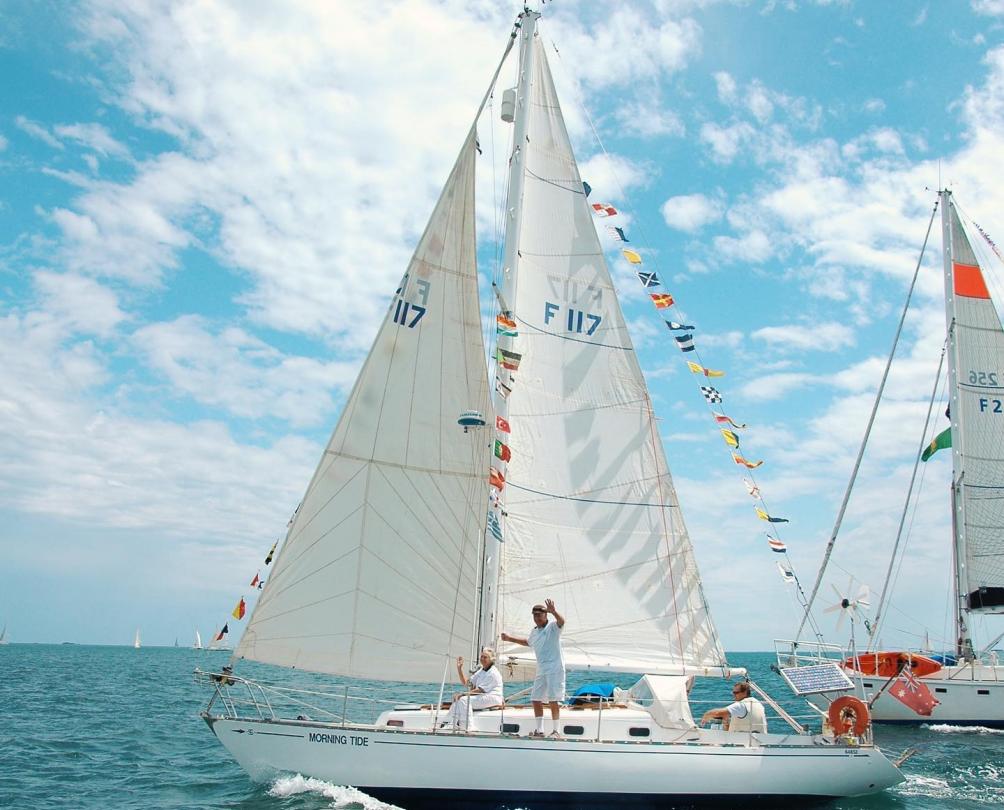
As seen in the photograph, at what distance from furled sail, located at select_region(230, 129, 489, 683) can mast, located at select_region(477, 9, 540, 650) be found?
250mm

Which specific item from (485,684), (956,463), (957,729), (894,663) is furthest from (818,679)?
(956,463)

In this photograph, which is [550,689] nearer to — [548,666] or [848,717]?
[548,666]

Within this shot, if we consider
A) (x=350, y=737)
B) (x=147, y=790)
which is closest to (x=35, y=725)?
(x=147, y=790)

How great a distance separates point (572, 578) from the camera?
13938mm

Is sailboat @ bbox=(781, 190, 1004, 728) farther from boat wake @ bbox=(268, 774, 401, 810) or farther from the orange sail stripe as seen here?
boat wake @ bbox=(268, 774, 401, 810)

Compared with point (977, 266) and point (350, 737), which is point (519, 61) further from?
point (977, 266)

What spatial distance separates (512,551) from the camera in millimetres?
13766

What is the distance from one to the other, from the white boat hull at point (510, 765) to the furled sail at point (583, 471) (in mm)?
2291

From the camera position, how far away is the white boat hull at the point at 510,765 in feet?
36.2

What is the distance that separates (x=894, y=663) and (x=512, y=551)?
19165 millimetres

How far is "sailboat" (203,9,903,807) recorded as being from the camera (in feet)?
37.2

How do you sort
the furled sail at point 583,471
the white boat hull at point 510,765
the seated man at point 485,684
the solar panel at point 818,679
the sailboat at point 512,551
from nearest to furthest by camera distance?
1. the white boat hull at point 510,765
2. the sailboat at point 512,551
3. the seated man at point 485,684
4. the solar panel at point 818,679
5. the furled sail at point 583,471

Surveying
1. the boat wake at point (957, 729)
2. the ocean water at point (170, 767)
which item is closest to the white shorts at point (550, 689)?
the ocean water at point (170, 767)

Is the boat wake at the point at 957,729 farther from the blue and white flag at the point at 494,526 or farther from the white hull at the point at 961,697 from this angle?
the blue and white flag at the point at 494,526
